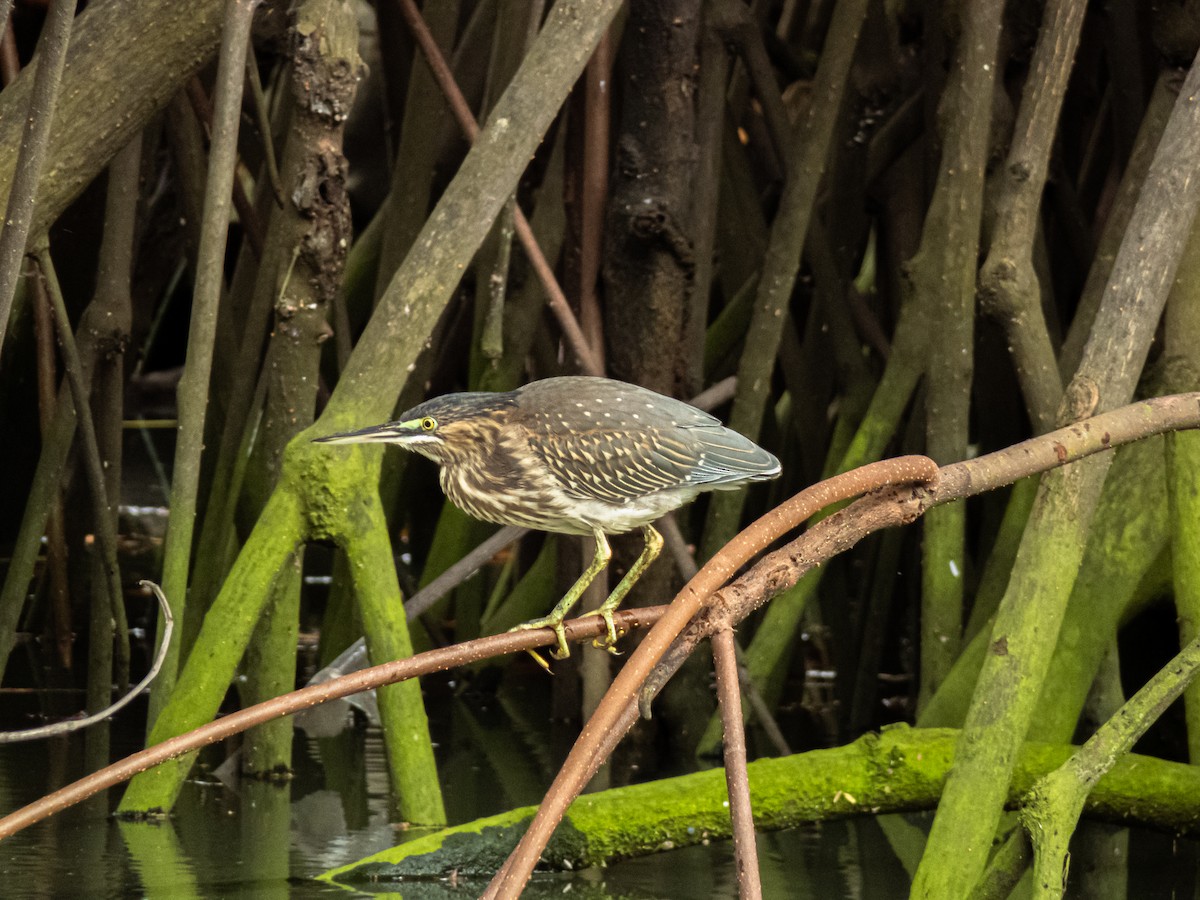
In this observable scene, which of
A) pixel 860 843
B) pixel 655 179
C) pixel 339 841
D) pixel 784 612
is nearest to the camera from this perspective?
pixel 339 841

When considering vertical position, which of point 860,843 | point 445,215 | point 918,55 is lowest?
point 860,843

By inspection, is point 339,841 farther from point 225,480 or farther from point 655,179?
point 655,179

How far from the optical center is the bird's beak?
2.70 m

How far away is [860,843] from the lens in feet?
14.5

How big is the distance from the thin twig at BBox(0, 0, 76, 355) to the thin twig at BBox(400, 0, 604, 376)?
62.7 inches

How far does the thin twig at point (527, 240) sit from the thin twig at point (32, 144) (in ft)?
5.22

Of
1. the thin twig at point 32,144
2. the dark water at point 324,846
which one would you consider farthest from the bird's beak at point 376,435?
the dark water at point 324,846

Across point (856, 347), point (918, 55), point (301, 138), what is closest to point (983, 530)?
point (856, 347)

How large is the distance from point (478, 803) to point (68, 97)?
218 centimetres

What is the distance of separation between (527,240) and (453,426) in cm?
133

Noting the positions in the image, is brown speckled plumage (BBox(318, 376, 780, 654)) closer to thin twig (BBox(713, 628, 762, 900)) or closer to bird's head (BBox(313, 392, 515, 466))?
bird's head (BBox(313, 392, 515, 466))

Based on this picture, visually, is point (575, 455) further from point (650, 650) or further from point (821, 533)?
point (650, 650)

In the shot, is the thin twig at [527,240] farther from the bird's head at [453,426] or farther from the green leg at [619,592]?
the bird's head at [453,426]

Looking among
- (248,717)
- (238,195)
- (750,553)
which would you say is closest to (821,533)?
(750,553)
